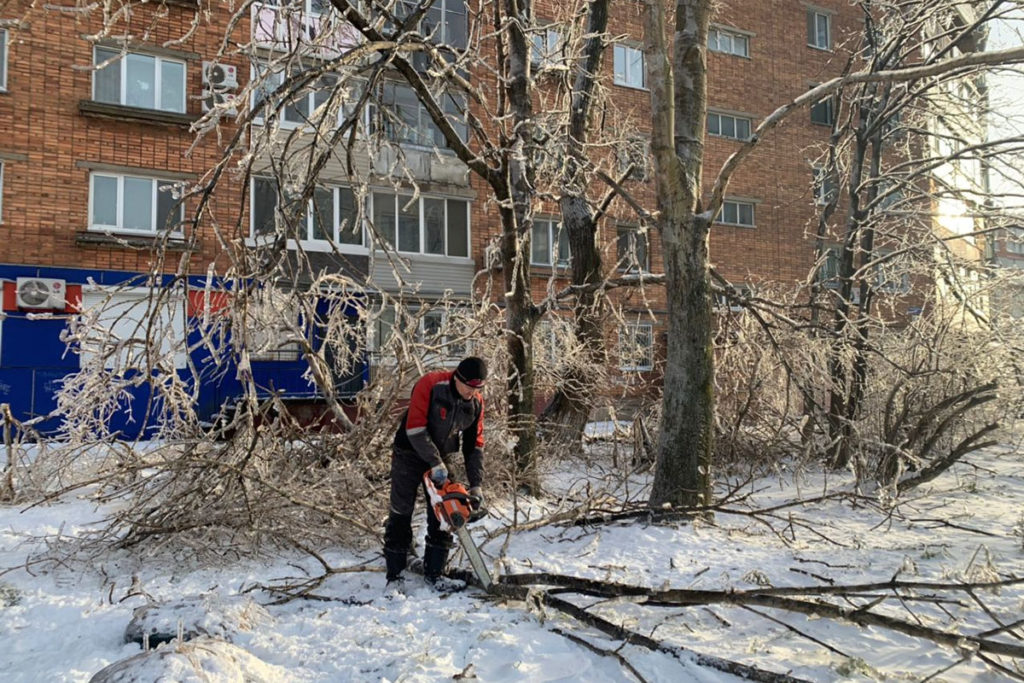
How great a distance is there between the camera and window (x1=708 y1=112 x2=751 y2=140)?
20.8 meters

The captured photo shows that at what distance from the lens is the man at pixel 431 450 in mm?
4445

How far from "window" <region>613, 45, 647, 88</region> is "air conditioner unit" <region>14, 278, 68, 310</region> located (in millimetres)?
14780

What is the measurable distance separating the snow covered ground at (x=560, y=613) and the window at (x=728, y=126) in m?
16.5

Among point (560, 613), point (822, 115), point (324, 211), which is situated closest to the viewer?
point (560, 613)

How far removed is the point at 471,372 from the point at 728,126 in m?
19.2

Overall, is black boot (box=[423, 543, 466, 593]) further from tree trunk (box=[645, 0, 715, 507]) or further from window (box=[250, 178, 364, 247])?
window (box=[250, 178, 364, 247])

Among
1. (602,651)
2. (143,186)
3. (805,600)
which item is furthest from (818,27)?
(602,651)

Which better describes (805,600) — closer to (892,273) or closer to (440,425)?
(440,425)

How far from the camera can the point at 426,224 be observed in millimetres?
17094

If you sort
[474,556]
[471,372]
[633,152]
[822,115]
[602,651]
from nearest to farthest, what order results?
[602,651]
[474,556]
[471,372]
[633,152]
[822,115]

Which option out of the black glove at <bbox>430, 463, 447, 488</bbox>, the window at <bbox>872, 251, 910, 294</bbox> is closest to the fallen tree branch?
the black glove at <bbox>430, 463, 447, 488</bbox>

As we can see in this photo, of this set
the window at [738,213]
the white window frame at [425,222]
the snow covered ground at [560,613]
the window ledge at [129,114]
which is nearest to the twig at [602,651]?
the snow covered ground at [560,613]

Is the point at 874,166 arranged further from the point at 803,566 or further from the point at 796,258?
the point at 796,258

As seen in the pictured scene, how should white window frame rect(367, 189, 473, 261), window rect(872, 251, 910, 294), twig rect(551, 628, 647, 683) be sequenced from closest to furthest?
twig rect(551, 628, 647, 683) < window rect(872, 251, 910, 294) < white window frame rect(367, 189, 473, 261)
